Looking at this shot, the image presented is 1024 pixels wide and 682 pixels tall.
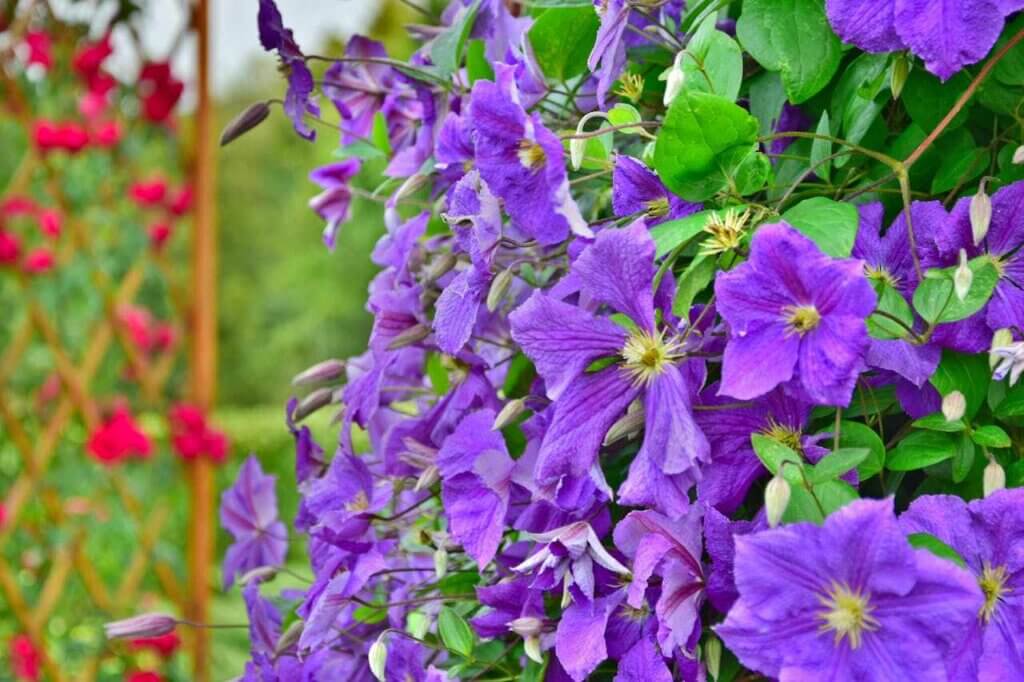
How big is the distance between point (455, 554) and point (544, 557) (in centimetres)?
18

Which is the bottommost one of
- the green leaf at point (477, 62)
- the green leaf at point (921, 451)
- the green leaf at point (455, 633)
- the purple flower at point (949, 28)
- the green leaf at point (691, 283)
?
the green leaf at point (455, 633)

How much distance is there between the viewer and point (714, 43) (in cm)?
58

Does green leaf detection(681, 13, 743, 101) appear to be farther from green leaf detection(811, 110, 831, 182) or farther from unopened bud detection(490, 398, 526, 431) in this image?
unopened bud detection(490, 398, 526, 431)

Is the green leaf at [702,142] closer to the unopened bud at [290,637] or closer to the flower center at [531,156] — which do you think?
the flower center at [531,156]

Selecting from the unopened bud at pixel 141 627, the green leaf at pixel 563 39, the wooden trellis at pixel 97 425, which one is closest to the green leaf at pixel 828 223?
the green leaf at pixel 563 39

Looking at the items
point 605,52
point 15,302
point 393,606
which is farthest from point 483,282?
point 15,302

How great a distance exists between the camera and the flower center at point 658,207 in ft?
1.91

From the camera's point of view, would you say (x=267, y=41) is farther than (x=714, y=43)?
Yes

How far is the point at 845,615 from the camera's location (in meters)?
0.46

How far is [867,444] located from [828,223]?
11cm

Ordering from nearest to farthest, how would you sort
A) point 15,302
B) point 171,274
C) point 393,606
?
point 393,606 < point 171,274 < point 15,302

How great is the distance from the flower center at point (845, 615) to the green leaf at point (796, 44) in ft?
0.80

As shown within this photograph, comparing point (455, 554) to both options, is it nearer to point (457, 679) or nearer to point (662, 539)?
point (457, 679)

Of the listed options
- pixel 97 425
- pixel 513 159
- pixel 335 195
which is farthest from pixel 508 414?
pixel 97 425
